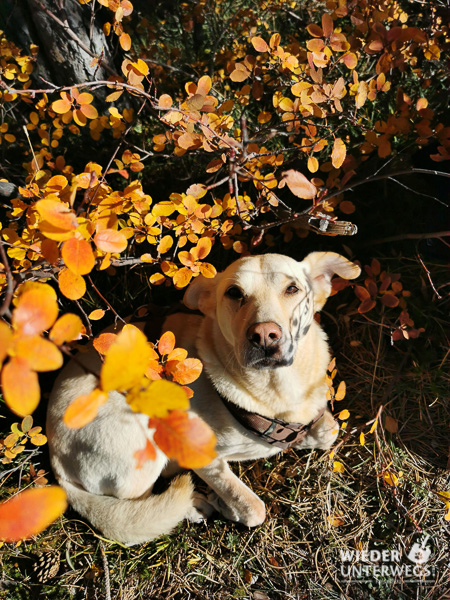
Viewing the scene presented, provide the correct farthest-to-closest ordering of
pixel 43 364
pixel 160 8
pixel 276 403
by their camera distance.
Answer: pixel 160 8 < pixel 276 403 < pixel 43 364

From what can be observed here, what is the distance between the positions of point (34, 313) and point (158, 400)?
0.37 meters

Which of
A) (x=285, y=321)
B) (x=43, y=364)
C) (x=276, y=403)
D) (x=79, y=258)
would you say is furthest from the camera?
(x=276, y=403)

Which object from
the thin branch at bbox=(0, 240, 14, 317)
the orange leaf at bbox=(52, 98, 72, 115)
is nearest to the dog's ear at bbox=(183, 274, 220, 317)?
the orange leaf at bbox=(52, 98, 72, 115)

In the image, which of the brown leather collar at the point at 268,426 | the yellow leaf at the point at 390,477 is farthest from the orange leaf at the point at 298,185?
the yellow leaf at the point at 390,477

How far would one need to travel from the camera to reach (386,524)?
2682 millimetres

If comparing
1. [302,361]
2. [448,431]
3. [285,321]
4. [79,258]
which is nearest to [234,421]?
[302,361]

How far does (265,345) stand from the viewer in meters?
1.92

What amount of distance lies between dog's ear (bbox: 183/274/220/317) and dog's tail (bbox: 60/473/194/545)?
4.01 feet

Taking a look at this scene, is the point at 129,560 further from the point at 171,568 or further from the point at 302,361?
the point at 302,361

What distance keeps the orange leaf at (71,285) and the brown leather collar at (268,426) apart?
50.2 inches

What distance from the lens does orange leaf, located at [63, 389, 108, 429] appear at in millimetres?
899

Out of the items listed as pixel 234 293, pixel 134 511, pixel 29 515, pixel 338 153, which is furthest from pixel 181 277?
pixel 134 511

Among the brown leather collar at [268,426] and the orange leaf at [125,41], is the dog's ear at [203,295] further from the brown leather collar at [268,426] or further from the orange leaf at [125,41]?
the orange leaf at [125,41]

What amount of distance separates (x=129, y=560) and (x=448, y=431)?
257cm
